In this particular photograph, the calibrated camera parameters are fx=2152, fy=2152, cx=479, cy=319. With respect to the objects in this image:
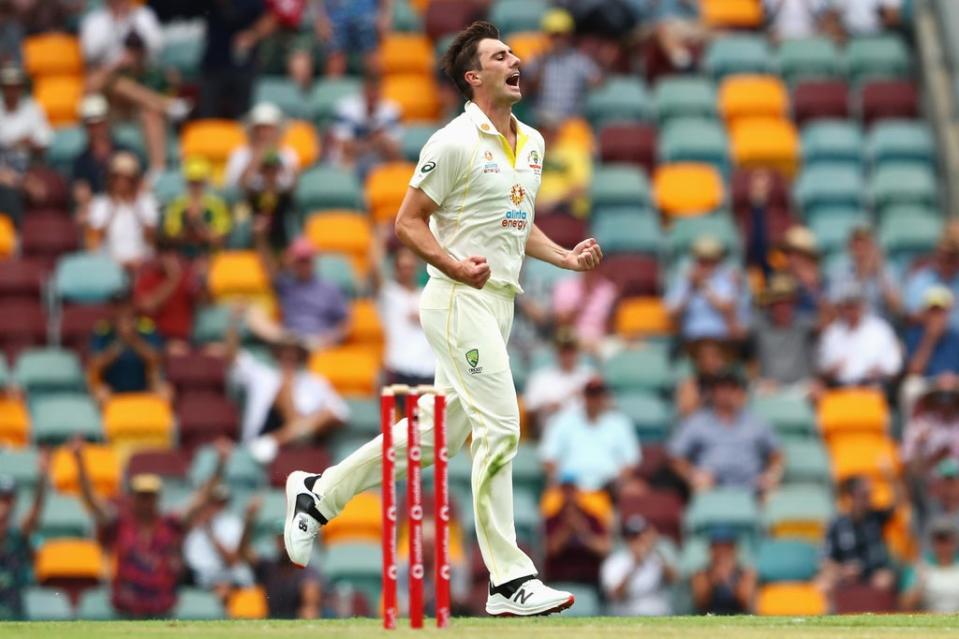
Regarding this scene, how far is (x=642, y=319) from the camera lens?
1712 cm

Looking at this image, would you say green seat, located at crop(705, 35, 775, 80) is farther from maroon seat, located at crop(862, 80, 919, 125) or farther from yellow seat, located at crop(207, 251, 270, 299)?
yellow seat, located at crop(207, 251, 270, 299)

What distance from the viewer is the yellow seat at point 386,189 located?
1803 cm

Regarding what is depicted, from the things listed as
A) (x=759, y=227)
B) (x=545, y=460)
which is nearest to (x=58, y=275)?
(x=545, y=460)

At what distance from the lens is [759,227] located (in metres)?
17.5

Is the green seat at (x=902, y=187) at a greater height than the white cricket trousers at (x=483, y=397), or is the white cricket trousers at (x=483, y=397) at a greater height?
the green seat at (x=902, y=187)

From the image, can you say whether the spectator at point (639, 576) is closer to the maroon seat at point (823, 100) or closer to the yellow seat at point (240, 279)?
the yellow seat at point (240, 279)

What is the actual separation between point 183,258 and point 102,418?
1468 millimetres

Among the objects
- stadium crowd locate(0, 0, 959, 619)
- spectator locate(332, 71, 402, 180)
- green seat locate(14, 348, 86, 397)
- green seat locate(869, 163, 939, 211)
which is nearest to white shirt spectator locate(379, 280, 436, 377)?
stadium crowd locate(0, 0, 959, 619)

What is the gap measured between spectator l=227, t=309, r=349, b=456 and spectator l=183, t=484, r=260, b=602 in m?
0.82

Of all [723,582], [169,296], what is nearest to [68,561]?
[169,296]

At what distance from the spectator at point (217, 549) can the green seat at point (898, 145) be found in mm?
6972

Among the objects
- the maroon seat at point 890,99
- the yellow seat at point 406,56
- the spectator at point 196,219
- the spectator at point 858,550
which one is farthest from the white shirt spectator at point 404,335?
the maroon seat at point 890,99

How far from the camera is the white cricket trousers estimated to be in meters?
9.54

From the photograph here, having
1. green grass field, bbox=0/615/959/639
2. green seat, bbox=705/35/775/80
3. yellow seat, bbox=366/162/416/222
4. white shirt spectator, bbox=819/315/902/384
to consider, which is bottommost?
green grass field, bbox=0/615/959/639
